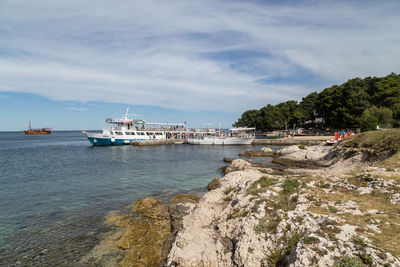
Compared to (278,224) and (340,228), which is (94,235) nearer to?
(278,224)

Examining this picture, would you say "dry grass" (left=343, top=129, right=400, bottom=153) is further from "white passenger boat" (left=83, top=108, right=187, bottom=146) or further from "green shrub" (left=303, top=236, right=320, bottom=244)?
"white passenger boat" (left=83, top=108, right=187, bottom=146)

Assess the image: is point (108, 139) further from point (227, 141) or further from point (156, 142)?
point (227, 141)

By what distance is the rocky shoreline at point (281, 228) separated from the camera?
17.5 ft

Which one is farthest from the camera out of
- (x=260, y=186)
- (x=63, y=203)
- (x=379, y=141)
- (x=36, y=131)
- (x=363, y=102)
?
(x=36, y=131)

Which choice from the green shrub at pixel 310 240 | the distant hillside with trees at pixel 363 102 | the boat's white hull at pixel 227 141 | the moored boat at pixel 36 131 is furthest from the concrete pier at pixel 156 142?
the moored boat at pixel 36 131

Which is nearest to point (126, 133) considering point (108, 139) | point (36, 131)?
point (108, 139)

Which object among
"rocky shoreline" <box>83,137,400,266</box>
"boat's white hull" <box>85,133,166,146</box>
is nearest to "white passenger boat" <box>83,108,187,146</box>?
"boat's white hull" <box>85,133,166,146</box>

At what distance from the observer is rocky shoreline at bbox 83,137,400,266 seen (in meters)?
5.32

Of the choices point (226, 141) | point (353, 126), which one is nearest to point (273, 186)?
point (226, 141)

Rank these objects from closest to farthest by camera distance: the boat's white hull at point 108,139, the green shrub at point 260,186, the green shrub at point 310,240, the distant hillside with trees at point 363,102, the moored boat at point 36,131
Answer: the green shrub at point 310,240 < the green shrub at point 260,186 < the distant hillside with trees at point 363,102 < the boat's white hull at point 108,139 < the moored boat at point 36,131

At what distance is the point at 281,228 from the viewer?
6902 millimetres

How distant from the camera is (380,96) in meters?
61.4

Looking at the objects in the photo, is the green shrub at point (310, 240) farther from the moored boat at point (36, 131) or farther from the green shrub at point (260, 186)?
the moored boat at point (36, 131)

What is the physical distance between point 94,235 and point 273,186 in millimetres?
9141
